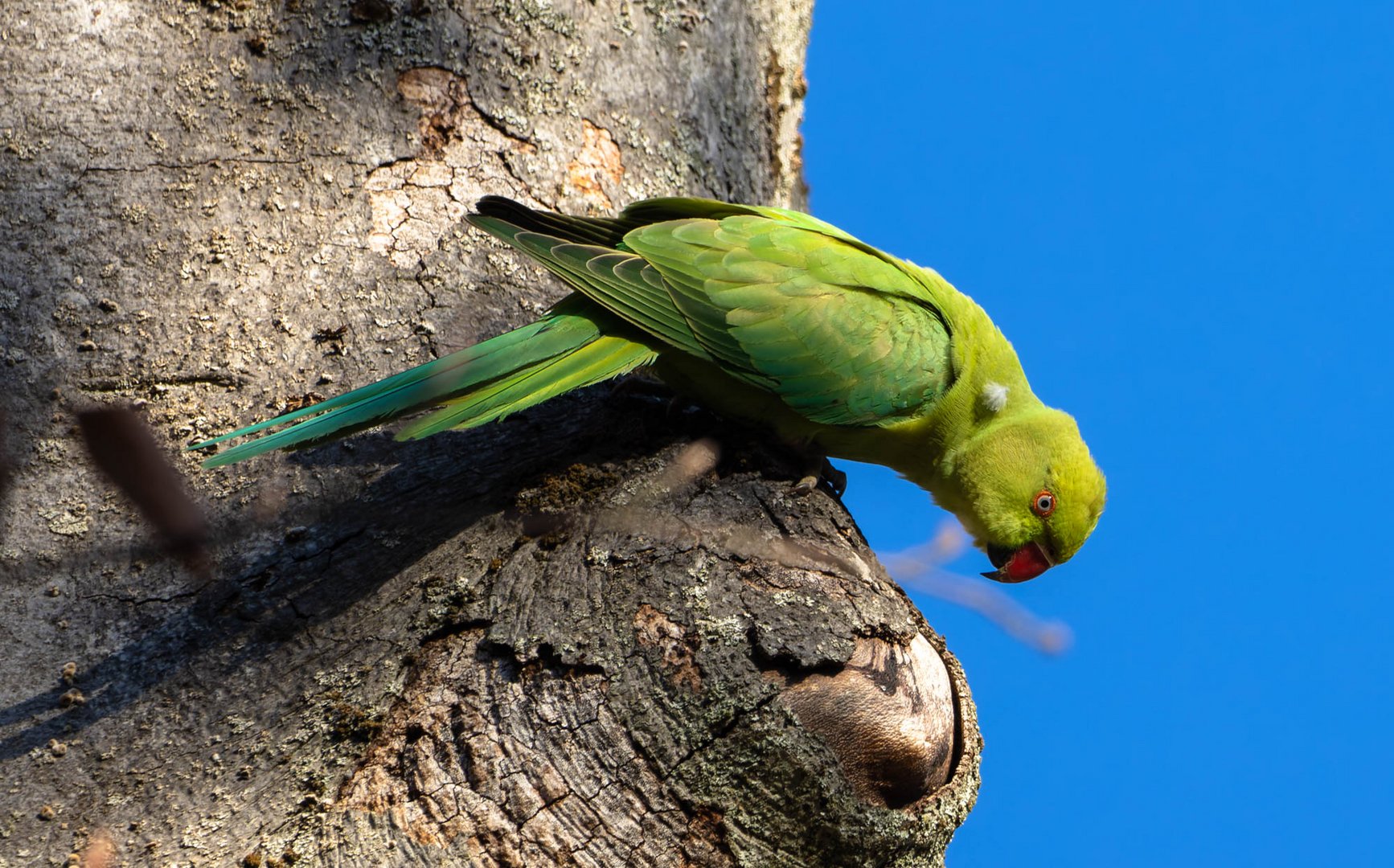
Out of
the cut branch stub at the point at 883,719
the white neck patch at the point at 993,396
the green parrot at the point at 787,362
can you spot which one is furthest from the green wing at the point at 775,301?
the cut branch stub at the point at 883,719

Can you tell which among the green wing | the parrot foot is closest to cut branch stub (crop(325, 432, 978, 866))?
the parrot foot

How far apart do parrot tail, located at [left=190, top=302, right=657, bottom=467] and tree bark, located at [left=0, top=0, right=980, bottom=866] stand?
0.35ft

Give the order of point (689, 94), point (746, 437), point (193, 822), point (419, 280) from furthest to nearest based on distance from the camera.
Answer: point (689, 94) → point (746, 437) → point (419, 280) → point (193, 822)

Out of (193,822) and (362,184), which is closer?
(193,822)

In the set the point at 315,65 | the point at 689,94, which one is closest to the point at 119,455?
the point at 315,65

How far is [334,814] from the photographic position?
1997mm

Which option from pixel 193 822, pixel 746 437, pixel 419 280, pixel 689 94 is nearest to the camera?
pixel 193 822

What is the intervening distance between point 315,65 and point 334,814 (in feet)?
6.42

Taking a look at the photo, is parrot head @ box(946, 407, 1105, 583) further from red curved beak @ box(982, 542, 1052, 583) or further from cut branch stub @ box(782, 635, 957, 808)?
cut branch stub @ box(782, 635, 957, 808)

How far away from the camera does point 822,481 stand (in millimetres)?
3262

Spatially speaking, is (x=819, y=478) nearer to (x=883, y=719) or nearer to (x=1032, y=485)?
(x=1032, y=485)

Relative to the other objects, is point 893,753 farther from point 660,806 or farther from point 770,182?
point 770,182

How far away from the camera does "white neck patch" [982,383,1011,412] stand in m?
3.68

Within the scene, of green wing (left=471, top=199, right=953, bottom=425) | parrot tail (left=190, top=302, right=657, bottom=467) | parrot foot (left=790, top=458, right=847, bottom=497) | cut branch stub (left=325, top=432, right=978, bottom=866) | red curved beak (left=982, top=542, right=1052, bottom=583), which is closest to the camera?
cut branch stub (left=325, top=432, right=978, bottom=866)
